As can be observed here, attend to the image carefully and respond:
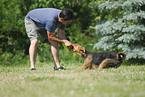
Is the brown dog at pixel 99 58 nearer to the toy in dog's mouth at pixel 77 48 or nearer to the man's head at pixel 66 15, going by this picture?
the toy in dog's mouth at pixel 77 48

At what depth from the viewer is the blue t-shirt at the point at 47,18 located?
16.1 feet

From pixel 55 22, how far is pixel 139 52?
152 inches

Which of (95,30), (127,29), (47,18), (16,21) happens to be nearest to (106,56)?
(47,18)

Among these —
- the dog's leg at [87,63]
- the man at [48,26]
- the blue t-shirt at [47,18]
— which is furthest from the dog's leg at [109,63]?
the blue t-shirt at [47,18]

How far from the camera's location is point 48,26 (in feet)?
16.0

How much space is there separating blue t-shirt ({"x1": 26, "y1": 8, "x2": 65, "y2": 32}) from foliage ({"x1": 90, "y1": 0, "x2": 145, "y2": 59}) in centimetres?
295

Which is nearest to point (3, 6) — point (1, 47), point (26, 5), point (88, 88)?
point (26, 5)

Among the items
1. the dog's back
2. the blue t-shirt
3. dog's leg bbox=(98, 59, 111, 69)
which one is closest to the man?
the blue t-shirt

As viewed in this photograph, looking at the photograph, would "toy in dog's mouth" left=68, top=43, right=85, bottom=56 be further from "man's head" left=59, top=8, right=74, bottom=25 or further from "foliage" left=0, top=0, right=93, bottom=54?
"foliage" left=0, top=0, right=93, bottom=54

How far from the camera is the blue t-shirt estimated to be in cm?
490

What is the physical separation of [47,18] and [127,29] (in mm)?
3498

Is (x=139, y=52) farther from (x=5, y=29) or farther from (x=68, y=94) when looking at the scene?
(x=5, y=29)

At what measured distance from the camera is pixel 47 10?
17.4 ft

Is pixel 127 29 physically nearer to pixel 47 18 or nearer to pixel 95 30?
pixel 95 30
